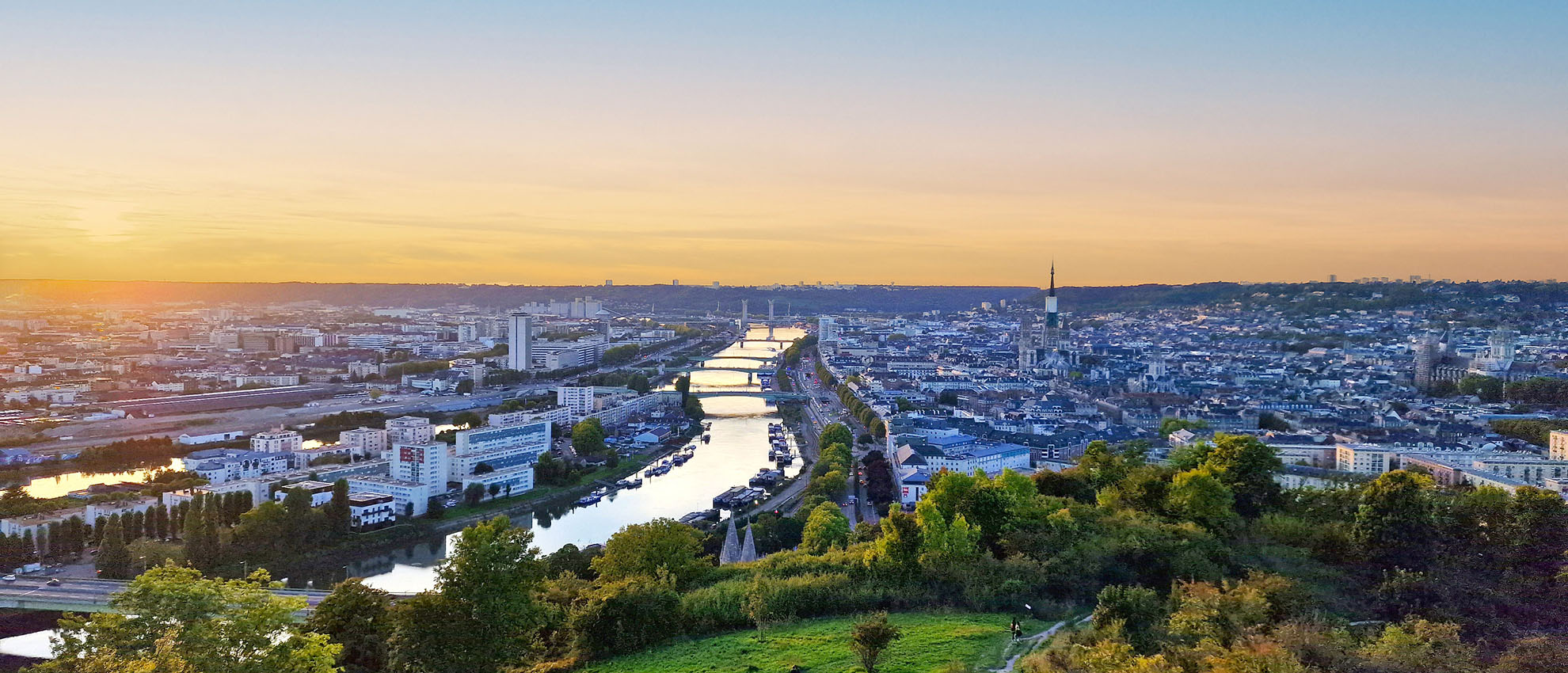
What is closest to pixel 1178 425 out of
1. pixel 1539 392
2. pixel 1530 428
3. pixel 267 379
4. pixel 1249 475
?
pixel 1530 428

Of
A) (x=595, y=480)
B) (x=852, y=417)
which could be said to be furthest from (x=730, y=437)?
(x=595, y=480)

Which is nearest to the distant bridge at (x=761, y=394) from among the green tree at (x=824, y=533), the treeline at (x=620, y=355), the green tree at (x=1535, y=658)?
the treeline at (x=620, y=355)

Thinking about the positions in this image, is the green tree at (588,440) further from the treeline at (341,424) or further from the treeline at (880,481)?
the treeline at (880,481)

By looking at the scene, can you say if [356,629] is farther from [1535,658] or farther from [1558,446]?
[1558,446]

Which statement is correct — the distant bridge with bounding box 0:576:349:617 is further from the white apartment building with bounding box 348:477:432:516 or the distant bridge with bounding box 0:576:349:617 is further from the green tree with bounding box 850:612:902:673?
the green tree with bounding box 850:612:902:673

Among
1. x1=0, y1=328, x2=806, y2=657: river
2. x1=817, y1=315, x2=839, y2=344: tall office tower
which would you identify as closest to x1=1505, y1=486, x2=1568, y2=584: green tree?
x1=0, y1=328, x2=806, y2=657: river

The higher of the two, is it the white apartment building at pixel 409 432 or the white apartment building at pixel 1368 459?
the white apartment building at pixel 1368 459

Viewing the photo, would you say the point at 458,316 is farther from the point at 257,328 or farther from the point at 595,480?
the point at 595,480

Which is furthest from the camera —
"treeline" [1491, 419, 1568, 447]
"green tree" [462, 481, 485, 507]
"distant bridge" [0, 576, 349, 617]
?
"treeline" [1491, 419, 1568, 447]
